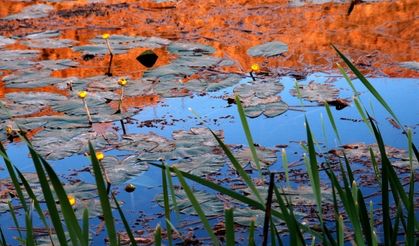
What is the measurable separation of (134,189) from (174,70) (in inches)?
46.5

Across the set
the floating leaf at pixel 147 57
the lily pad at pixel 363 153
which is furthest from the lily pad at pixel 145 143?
the floating leaf at pixel 147 57

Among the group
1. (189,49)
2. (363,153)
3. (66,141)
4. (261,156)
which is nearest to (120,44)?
(189,49)

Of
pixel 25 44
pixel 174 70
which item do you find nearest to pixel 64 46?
pixel 25 44

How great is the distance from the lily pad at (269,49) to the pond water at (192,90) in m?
0.01

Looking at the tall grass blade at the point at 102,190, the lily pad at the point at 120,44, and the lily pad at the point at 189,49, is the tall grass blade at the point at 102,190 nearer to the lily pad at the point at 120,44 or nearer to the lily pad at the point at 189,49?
the lily pad at the point at 189,49

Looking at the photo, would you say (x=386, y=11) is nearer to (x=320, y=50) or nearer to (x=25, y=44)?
(x=320, y=50)

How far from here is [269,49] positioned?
345 centimetres

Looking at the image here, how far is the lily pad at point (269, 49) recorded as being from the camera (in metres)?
3.41

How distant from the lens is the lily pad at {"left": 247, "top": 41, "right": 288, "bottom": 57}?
11.2 feet

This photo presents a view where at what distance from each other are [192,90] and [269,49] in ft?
2.20

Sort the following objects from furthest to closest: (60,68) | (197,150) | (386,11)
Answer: (386,11), (60,68), (197,150)

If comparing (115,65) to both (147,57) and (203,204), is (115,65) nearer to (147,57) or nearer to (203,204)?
(147,57)

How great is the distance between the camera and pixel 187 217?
1915 millimetres

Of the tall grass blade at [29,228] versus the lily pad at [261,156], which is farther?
the lily pad at [261,156]
